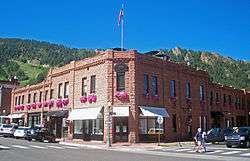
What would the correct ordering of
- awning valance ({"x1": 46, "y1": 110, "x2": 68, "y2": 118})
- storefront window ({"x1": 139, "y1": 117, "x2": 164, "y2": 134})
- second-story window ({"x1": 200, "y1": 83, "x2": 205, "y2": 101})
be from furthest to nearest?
second-story window ({"x1": 200, "y1": 83, "x2": 205, "y2": 101}) < awning valance ({"x1": 46, "y1": 110, "x2": 68, "y2": 118}) < storefront window ({"x1": 139, "y1": 117, "x2": 164, "y2": 134})

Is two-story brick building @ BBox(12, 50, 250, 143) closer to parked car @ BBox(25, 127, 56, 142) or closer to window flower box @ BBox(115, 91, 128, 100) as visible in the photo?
window flower box @ BBox(115, 91, 128, 100)

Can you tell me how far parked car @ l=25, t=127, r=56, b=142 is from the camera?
3825 centimetres

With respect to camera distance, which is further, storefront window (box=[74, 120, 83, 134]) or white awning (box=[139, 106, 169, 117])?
storefront window (box=[74, 120, 83, 134])

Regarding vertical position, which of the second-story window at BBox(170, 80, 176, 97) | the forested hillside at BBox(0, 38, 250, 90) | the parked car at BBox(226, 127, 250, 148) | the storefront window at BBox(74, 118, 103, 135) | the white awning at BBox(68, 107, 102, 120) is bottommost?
the parked car at BBox(226, 127, 250, 148)

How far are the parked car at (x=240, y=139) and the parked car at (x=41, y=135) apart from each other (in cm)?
1808

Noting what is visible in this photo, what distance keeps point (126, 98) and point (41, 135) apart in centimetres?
1028

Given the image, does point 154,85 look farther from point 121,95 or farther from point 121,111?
point 121,111

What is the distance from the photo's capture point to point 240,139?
29812 mm

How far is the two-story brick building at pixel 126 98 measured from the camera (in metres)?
35.3

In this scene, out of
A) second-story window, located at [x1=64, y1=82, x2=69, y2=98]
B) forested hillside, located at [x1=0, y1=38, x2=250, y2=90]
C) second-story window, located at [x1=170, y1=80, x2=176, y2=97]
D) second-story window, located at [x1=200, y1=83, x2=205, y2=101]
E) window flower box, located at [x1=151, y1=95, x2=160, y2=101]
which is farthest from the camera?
forested hillside, located at [x1=0, y1=38, x2=250, y2=90]

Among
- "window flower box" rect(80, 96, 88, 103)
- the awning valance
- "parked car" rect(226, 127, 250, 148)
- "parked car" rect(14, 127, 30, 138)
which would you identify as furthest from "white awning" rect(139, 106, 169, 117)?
"parked car" rect(14, 127, 30, 138)

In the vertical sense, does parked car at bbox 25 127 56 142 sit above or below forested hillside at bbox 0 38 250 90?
below

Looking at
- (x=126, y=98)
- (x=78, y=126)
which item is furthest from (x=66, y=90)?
(x=126, y=98)

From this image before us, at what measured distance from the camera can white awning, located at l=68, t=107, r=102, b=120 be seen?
118 ft
